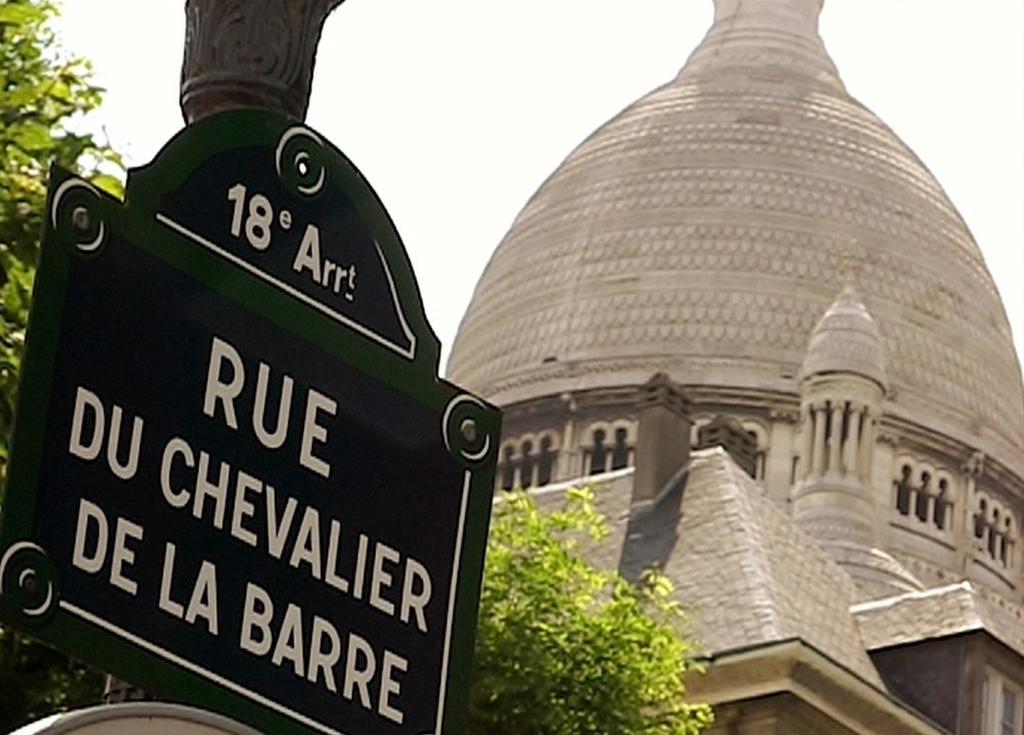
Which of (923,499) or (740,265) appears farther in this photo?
(740,265)

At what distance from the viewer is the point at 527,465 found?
306 ft

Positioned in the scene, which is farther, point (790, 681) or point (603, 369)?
point (603, 369)

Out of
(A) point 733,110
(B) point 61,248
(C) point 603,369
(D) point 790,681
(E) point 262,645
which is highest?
(A) point 733,110

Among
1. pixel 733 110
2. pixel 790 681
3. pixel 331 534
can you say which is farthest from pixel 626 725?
pixel 733 110

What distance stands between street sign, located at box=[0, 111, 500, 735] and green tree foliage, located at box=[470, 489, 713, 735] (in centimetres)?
2036

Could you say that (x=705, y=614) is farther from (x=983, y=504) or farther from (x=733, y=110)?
(x=733, y=110)

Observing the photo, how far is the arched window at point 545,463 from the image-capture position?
91812 millimetres

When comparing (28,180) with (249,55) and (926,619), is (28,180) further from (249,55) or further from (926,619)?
(926,619)

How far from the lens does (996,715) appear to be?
3844 centimetres

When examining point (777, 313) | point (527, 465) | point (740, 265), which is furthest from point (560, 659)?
point (740, 265)

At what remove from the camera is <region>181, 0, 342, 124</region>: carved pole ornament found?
5.02m

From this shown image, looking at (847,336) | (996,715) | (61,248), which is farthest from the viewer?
(847,336)

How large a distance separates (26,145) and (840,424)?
66462 mm

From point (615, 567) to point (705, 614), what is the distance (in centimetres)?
221
